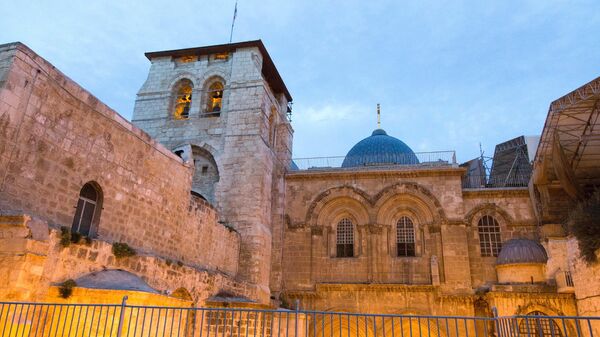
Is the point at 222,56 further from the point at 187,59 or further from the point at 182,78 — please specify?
the point at 182,78

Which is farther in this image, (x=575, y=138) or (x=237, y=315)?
(x=575, y=138)

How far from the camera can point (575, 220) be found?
1318 cm

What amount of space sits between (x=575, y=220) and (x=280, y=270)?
10.3m

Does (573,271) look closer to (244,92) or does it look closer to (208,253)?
(208,253)

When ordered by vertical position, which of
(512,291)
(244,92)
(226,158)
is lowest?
(512,291)

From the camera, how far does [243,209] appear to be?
16688 millimetres

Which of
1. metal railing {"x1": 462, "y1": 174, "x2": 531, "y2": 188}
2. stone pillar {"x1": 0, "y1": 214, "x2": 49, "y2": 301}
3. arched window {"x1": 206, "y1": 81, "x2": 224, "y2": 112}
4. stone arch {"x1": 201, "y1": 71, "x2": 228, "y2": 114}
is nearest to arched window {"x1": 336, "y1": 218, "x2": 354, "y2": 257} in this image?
metal railing {"x1": 462, "y1": 174, "x2": 531, "y2": 188}

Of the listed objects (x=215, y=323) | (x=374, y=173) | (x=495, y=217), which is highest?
(x=374, y=173)

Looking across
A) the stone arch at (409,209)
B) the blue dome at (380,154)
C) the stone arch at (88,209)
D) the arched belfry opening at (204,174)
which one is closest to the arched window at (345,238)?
the stone arch at (409,209)

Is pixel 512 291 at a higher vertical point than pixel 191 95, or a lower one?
lower

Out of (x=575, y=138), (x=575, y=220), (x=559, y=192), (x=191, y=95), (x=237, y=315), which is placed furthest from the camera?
(x=191, y=95)

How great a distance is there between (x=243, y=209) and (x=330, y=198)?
3.89 metres

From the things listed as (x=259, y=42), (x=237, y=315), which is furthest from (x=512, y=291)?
(x=259, y=42)

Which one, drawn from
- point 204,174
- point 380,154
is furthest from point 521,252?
point 204,174
